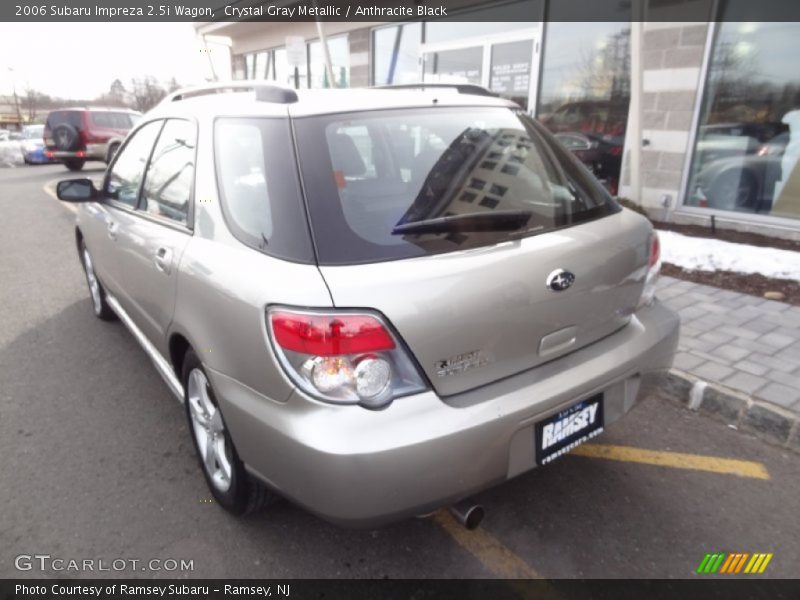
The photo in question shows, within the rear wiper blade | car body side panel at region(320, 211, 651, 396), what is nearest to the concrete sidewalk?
car body side panel at region(320, 211, 651, 396)

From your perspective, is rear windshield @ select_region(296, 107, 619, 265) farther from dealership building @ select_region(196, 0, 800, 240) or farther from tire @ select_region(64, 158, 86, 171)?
tire @ select_region(64, 158, 86, 171)

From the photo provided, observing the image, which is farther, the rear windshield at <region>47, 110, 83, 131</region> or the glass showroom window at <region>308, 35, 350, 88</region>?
the rear windshield at <region>47, 110, 83, 131</region>

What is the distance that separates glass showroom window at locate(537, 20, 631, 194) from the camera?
7.51 m

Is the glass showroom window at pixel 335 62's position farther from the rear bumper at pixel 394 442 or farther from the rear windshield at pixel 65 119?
the rear bumper at pixel 394 442

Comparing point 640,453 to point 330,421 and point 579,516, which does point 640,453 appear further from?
point 330,421

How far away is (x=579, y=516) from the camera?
2312mm

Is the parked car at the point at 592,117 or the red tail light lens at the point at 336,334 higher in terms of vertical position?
the parked car at the point at 592,117

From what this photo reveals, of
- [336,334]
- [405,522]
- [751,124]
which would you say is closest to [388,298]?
[336,334]

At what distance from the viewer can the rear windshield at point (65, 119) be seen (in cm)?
1666

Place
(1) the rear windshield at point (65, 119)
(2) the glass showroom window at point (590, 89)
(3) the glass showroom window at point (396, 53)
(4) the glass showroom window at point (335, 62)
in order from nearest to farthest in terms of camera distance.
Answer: (2) the glass showroom window at point (590, 89) < (3) the glass showroom window at point (396, 53) < (4) the glass showroom window at point (335, 62) < (1) the rear windshield at point (65, 119)

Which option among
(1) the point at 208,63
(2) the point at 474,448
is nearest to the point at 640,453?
(2) the point at 474,448

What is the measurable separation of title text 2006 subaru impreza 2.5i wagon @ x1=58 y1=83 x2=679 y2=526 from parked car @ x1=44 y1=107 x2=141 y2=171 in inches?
656

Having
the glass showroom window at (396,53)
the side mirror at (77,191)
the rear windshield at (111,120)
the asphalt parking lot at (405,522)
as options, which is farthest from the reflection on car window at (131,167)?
the rear windshield at (111,120)

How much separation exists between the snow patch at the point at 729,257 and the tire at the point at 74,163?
17387mm
